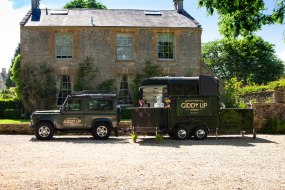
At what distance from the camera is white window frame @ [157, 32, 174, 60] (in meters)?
27.5

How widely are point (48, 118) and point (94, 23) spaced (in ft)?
41.3

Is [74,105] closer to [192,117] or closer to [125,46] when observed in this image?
[192,117]

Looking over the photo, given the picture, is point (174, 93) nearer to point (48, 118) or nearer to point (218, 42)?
point (48, 118)

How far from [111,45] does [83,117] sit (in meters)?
11.6

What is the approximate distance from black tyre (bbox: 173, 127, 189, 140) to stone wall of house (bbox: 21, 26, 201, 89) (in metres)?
11.9

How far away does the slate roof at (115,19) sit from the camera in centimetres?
2684

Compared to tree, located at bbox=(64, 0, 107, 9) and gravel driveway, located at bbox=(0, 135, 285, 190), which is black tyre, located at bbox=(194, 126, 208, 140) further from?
tree, located at bbox=(64, 0, 107, 9)

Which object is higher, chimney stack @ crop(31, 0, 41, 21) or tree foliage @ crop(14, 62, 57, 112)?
chimney stack @ crop(31, 0, 41, 21)

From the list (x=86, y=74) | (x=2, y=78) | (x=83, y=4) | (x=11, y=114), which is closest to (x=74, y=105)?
(x=86, y=74)

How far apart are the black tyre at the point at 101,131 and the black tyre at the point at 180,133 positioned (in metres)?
2.86

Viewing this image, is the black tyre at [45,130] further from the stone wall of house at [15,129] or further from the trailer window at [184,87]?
the trailer window at [184,87]

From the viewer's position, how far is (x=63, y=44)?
87.5 feet

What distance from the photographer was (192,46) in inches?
1088

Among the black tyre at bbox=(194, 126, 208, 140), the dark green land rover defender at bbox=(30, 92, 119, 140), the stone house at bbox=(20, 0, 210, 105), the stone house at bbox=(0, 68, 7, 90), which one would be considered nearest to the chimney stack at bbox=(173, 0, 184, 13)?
the stone house at bbox=(20, 0, 210, 105)
